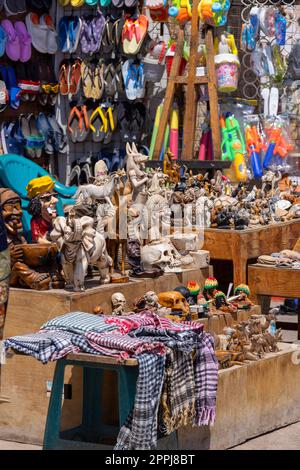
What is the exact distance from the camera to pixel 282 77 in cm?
1313

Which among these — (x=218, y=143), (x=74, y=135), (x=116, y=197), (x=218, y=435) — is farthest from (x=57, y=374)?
(x=74, y=135)

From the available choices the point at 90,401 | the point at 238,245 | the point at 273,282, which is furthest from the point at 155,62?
the point at 90,401

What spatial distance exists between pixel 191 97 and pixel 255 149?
3.74 ft

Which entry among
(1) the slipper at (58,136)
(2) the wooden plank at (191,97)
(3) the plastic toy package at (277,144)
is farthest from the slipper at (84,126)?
(3) the plastic toy package at (277,144)

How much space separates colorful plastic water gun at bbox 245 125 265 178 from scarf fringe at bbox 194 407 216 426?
22.2 ft

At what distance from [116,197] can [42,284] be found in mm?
1080

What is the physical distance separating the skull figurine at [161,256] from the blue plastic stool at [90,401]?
1.11 meters

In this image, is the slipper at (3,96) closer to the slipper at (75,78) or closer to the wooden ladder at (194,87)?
the slipper at (75,78)

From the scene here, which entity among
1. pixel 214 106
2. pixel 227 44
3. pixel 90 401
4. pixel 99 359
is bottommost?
pixel 90 401

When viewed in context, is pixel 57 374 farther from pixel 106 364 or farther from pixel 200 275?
pixel 200 275

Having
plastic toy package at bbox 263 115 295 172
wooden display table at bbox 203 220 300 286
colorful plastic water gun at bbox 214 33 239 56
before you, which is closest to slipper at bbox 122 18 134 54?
colorful plastic water gun at bbox 214 33 239 56

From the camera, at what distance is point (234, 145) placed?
41.2ft

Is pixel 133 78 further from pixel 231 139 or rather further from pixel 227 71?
pixel 231 139

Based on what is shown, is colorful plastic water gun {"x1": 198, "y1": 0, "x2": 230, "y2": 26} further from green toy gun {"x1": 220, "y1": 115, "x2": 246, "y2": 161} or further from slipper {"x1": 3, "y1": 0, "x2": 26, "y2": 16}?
slipper {"x1": 3, "y1": 0, "x2": 26, "y2": 16}
